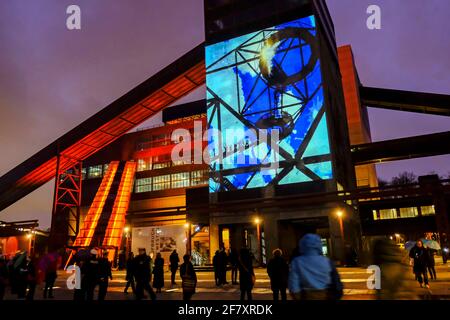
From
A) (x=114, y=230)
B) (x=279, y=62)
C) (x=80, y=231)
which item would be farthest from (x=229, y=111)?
(x=80, y=231)

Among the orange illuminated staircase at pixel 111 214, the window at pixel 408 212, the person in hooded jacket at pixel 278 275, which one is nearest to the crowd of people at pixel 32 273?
the person in hooded jacket at pixel 278 275

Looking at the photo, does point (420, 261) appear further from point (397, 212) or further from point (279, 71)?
point (397, 212)

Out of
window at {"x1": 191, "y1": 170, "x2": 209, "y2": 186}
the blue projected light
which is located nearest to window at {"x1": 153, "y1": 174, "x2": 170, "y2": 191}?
window at {"x1": 191, "y1": 170, "x2": 209, "y2": 186}

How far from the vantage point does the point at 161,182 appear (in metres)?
50.9

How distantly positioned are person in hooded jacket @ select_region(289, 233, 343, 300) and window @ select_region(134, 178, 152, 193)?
47429 mm

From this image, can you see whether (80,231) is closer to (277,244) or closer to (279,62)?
(277,244)

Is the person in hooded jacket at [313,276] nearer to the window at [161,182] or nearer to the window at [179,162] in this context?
the window at [179,162]

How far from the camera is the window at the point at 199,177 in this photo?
48.5 m

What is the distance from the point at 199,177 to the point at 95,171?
19293 millimetres

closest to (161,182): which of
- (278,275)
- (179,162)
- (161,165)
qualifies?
(161,165)

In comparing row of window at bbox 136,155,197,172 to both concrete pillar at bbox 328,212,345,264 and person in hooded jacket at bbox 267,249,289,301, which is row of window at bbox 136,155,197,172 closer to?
concrete pillar at bbox 328,212,345,264

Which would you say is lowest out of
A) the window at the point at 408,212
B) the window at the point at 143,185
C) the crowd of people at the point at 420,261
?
the crowd of people at the point at 420,261

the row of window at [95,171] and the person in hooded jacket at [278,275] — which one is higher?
the row of window at [95,171]
